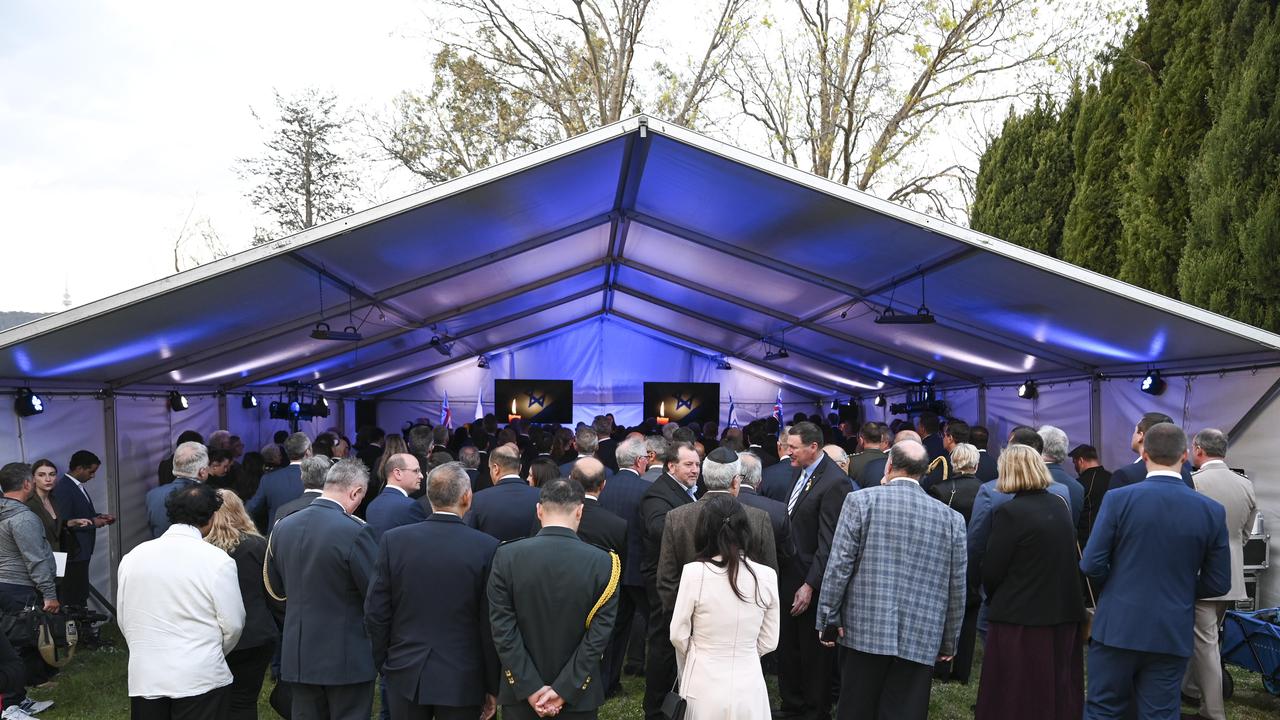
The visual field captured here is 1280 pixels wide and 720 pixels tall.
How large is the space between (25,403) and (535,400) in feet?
28.5

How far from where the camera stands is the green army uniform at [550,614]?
2.93 metres

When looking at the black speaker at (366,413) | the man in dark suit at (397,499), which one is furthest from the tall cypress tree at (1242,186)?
the black speaker at (366,413)

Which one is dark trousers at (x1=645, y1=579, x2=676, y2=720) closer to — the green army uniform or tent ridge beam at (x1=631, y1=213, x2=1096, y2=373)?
the green army uniform

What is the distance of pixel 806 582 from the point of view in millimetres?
4434

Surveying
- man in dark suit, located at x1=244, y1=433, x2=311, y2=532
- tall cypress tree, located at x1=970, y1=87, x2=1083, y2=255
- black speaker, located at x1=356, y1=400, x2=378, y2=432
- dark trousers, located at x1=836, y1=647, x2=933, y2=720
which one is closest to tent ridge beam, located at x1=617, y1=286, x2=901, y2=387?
tall cypress tree, located at x1=970, y1=87, x2=1083, y2=255

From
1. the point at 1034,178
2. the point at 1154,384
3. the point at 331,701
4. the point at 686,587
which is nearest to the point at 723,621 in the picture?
the point at 686,587

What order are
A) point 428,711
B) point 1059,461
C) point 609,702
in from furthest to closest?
point 1059,461 → point 609,702 → point 428,711

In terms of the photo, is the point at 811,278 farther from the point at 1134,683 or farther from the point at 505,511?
the point at 1134,683

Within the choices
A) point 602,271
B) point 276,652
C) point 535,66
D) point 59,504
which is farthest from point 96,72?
point 276,652

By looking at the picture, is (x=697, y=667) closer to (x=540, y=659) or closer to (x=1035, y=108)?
(x=540, y=659)

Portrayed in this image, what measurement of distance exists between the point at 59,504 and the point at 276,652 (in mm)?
2842

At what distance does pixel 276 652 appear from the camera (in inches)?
184

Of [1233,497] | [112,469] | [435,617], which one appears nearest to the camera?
[435,617]

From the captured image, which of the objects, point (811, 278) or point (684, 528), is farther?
point (811, 278)
